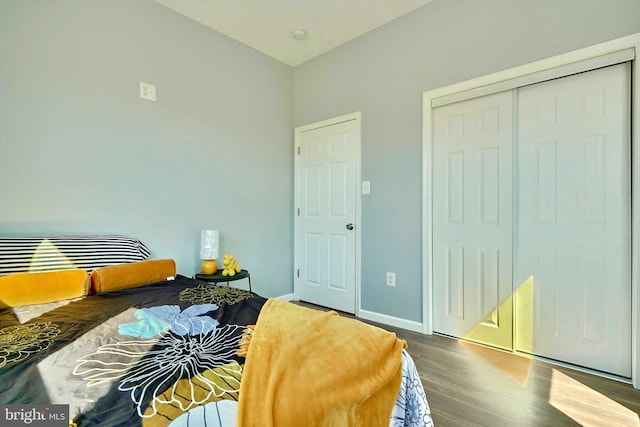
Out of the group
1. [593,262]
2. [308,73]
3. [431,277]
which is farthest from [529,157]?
[308,73]

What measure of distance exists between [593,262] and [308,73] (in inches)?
118

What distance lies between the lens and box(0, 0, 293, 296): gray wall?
1.84 m

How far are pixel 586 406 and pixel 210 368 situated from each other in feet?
6.26

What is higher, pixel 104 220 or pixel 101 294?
pixel 104 220

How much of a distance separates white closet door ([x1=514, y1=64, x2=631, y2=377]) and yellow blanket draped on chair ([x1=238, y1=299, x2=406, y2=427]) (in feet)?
5.69

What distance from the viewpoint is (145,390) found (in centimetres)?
69

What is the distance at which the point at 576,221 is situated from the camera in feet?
6.37

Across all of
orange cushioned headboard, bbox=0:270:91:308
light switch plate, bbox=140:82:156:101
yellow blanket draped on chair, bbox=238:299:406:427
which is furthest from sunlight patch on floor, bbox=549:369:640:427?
light switch plate, bbox=140:82:156:101

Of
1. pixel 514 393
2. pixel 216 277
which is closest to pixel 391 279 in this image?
pixel 514 393

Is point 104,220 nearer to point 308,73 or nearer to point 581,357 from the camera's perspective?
point 308,73

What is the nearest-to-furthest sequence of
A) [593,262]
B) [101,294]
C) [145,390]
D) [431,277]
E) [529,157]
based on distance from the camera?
[145,390] < [101,294] < [593,262] < [529,157] < [431,277]

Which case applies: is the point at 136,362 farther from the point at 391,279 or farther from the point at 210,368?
the point at 391,279

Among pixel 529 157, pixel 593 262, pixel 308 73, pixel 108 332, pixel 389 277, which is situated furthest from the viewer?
pixel 308 73

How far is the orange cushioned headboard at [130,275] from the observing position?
1713 mm
